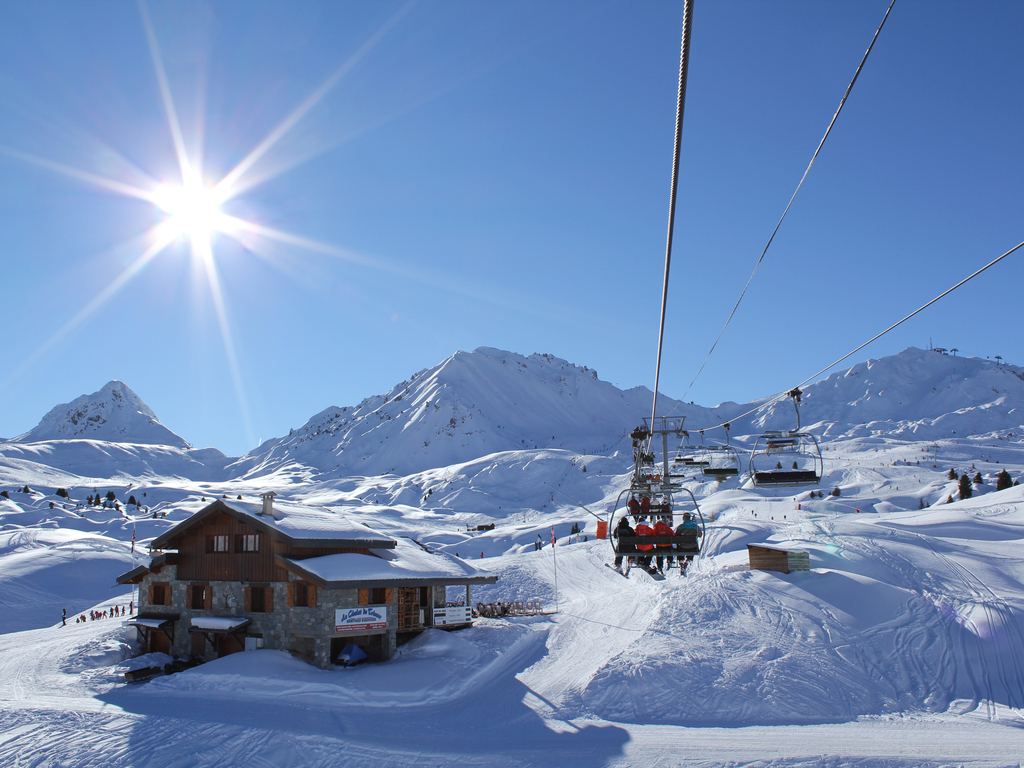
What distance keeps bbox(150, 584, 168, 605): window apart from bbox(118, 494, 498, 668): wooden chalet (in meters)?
0.05

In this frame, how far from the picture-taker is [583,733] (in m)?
19.1

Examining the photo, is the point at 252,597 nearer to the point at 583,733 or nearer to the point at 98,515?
the point at 583,733

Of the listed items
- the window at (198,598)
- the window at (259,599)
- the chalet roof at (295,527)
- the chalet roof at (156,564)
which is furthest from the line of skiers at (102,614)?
the window at (259,599)

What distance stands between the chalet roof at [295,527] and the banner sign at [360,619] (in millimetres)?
3246

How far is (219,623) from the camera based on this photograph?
2748cm

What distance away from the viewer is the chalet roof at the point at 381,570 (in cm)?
2614

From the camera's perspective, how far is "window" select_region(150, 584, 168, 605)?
3173 centimetres

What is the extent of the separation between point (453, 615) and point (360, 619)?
645cm

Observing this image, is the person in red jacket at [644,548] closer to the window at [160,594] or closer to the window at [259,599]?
the window at [259,599]

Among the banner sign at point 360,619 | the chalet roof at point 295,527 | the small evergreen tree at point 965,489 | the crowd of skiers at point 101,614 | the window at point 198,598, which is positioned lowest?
the banner sign at point 360,619

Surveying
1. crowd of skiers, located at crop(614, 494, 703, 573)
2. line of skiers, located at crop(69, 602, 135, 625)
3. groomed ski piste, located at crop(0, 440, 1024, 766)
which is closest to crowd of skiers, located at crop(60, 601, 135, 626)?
line of skiers, located at crop(69, 602, 135, 625)

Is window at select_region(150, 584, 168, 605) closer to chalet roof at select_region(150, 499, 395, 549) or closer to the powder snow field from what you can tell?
chalet roof at select_region(150, 499, 395, 549)

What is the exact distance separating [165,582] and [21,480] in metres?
121

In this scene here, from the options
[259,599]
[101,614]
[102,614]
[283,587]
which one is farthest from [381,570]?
[101,614]
